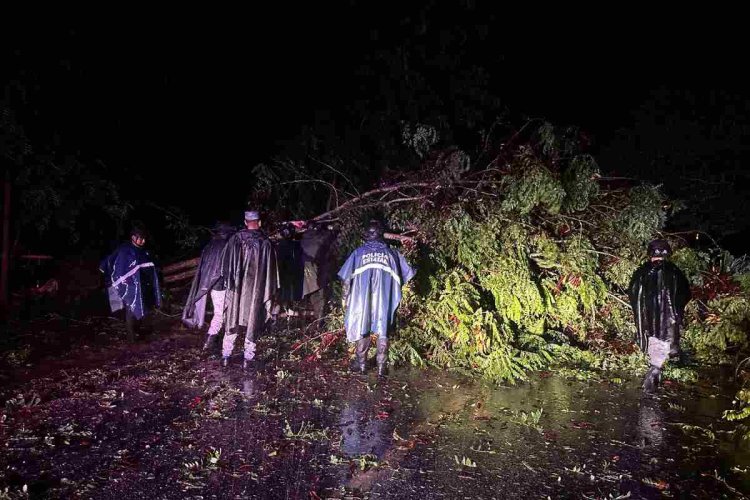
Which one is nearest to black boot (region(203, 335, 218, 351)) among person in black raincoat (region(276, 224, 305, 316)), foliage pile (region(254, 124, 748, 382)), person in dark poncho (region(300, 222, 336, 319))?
person in black raincoat (region(276, 224, 305, 316))

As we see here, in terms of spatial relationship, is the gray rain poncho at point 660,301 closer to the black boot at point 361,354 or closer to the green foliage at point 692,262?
the green foliage at point 692,262

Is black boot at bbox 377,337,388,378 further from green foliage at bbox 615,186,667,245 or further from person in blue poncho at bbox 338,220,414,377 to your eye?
green foliage at bbox 615,186,667,245

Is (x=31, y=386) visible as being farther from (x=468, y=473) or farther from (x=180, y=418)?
(x=468, y=473)

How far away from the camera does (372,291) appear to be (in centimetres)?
681

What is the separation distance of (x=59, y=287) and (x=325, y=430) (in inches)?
331

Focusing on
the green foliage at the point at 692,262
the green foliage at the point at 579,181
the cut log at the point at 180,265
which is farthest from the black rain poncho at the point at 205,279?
the green foliage at the point at 692,262

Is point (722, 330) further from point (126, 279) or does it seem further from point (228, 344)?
point (126, 279)

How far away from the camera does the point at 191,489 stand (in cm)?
379

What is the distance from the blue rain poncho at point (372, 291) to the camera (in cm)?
677

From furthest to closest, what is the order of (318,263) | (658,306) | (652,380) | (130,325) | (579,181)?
(318,263)
(130,325)
(579,181)
(658,306)
(652,380)

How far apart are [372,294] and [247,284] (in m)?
1.64

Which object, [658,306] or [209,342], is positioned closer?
[658,306]

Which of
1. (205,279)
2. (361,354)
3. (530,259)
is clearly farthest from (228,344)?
(530,259)

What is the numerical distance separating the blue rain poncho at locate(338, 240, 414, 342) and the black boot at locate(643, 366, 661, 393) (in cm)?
314
